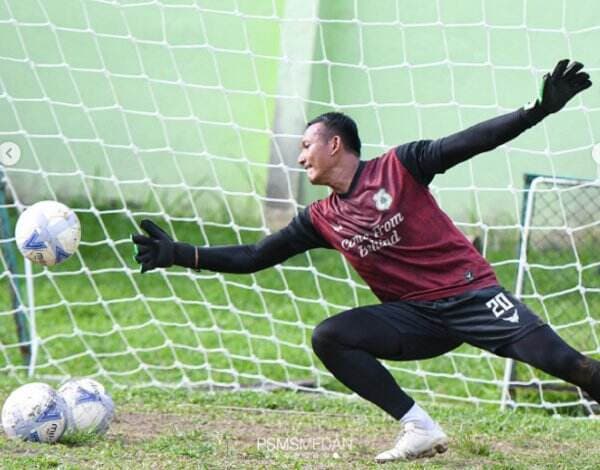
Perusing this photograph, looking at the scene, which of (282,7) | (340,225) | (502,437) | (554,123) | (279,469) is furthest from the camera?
(282,7)

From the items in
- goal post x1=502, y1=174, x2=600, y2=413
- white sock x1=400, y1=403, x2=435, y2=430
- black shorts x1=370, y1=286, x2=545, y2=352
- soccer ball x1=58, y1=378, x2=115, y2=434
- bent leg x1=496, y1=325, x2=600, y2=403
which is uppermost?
black shorts x1=370, y1=286, x2=545, y2=352

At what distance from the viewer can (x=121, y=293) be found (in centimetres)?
1036

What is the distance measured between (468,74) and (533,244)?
1.37 metres

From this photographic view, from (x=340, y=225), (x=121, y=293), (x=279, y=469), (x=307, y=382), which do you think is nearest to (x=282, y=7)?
(x=121, y=293)

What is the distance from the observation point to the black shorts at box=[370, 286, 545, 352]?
19.1 feet

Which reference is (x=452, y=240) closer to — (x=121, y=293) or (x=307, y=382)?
(x=307, y=382)

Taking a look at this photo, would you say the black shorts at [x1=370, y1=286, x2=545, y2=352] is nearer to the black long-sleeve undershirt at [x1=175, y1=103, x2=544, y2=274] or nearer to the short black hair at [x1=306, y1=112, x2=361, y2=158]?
the black long-sleeve undershirt at [x1=175, y1=103, x2=544, y2=274]

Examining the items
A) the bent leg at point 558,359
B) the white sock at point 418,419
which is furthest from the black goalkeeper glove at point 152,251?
the bent leg at point 558,359

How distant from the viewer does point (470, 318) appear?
5.95m

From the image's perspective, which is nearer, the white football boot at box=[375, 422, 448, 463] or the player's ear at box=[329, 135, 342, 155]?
the white football boot at box=[375, 422, 448, 463]

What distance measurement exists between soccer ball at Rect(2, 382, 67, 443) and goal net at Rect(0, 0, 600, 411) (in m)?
2.31

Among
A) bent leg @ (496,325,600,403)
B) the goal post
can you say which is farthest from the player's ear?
the goal post

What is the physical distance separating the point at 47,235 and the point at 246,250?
3.28 feet
